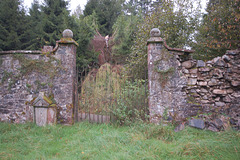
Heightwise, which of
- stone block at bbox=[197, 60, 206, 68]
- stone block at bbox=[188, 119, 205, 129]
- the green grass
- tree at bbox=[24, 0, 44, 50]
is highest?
tree at bbox=[24, 0, 44, 50]

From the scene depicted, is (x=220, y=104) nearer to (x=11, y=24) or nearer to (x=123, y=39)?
(x=123, y=39)

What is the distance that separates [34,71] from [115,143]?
3397mm

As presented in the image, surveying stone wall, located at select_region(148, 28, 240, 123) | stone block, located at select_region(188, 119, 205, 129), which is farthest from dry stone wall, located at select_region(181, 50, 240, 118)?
stone block, located at select_region(188, 119, 205, 129)

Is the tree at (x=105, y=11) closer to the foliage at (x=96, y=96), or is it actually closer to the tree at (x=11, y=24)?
the tree at (x=11, y=24)

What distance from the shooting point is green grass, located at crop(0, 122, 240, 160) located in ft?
9.16

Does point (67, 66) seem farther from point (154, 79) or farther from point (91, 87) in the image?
point (154, 79)

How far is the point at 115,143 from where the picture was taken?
322 centimetres

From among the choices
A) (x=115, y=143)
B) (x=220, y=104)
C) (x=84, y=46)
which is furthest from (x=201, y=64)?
(x=84, y=46)

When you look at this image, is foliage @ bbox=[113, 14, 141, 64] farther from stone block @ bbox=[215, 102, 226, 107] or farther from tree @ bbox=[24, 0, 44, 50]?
stone block @ bbox=[215, 102, 226, 107]

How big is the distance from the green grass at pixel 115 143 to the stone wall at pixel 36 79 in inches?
24.7

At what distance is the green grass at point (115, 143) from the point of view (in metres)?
2.79

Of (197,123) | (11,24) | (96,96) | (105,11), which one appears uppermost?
(105,11)

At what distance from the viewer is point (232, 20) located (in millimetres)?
5027

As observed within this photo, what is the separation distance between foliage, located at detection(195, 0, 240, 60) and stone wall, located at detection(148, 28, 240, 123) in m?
1.16
